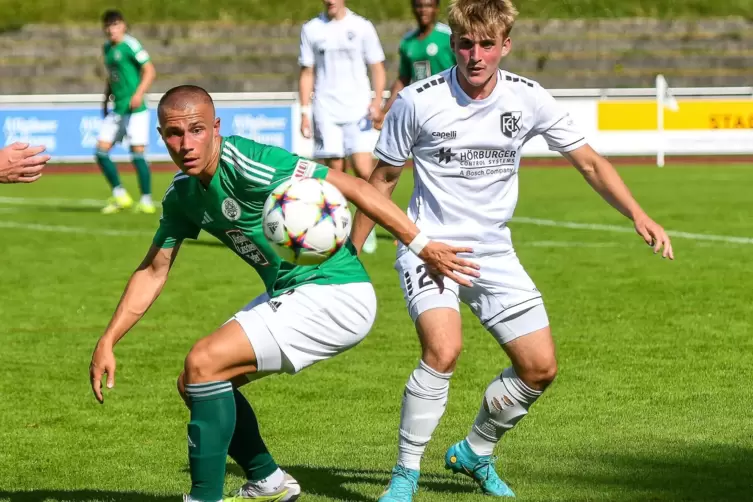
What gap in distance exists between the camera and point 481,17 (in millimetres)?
5129

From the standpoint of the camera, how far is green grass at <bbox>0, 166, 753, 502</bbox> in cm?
550

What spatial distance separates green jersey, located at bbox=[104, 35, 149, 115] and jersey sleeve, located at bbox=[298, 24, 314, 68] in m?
4.25

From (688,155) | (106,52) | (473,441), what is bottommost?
(688,155)

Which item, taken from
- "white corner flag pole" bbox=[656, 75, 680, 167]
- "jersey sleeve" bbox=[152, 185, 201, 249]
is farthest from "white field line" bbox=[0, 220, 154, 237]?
"white corner flag pole" bbox=[656, 75, 680, 167]

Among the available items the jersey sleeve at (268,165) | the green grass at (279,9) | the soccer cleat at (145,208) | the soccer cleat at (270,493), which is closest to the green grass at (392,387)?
the soccer cleat at (270,493)

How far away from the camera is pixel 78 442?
6301mm

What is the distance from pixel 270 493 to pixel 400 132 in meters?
1.56

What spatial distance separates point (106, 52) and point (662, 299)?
9845 millimetres

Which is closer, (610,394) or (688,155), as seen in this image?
(610,394)

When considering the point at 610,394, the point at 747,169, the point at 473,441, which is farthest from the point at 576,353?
the point at 747,169

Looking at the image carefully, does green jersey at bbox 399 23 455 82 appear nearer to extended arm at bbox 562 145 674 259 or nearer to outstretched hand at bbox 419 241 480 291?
extended arm at bbox 562 145 674 259

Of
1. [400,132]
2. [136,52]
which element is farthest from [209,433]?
[136,52]

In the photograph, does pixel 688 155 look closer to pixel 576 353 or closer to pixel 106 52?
pixel 106 52

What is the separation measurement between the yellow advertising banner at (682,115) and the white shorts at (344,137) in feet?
45.5
